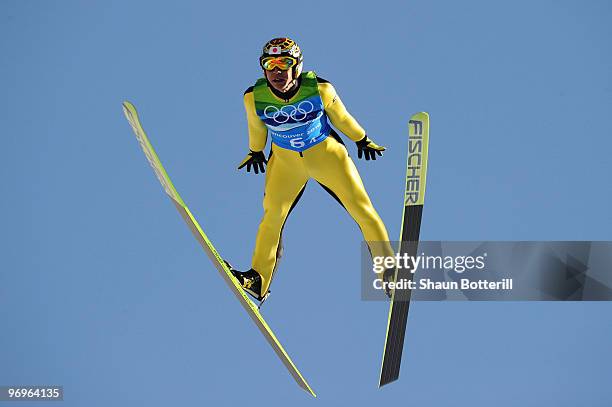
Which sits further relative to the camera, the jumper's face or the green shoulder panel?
the green shoulder panel

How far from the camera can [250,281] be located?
11469 millimetres

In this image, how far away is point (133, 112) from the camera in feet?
34.6

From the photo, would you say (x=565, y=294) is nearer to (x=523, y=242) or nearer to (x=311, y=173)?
(x=523, y=242)

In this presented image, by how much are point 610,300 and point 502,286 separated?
61.6 inches

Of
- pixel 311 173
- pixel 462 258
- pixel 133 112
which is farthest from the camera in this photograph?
pixel 462 258

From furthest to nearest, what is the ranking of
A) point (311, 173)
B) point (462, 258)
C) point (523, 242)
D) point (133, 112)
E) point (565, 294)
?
point (523, 242)
point (565, 294)
point (462, 258)
point (311, 173)
point (133, 112)

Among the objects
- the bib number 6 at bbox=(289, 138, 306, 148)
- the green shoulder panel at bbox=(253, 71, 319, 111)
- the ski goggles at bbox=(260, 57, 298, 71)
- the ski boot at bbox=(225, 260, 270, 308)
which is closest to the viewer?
the ski goggles at bbox=(260, 57, 298, 71)

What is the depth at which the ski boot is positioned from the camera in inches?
449

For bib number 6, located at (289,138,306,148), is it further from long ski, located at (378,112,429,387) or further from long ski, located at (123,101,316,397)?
long ski, located at (123,101,316,397)

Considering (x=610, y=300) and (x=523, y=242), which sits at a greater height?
(x=523, y=242)

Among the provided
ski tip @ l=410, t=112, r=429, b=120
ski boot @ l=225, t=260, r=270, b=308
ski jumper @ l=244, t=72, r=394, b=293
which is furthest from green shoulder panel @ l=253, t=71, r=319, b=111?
ski boot @ l=225, t=260, r=270, b=308

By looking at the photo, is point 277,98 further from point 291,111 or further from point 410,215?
point 410,215

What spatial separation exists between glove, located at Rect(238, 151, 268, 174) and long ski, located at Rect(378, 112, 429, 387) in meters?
1.47

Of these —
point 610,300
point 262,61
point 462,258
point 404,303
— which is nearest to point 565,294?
point 610,300
